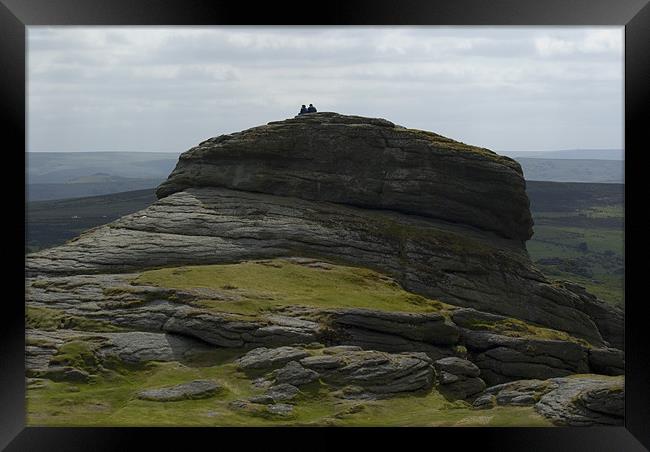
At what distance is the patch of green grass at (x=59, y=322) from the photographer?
4722cm

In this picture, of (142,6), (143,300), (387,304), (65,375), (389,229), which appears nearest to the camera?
(142,6)

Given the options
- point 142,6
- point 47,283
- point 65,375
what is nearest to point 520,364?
point 65,375

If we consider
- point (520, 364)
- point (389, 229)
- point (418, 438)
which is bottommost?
point (520, 364)

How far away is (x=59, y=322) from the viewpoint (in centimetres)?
4791

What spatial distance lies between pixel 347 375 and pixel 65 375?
14473 mm

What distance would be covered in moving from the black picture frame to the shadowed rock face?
46.3m

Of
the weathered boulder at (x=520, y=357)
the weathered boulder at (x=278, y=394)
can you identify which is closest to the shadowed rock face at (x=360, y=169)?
the weathered boulder at (x=520, y=357)

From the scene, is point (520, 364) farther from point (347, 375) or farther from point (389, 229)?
point (389, 229)

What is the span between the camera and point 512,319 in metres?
58.0

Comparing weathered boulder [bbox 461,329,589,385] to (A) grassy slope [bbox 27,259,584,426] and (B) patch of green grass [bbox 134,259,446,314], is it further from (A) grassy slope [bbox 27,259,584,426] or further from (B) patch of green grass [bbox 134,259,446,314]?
(B) patch of green grass [bbox 134,259,446,314]

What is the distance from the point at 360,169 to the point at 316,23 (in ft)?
156

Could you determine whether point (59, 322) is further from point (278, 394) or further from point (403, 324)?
point (403, 324)

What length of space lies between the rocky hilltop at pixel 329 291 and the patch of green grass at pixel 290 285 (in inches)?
7.0

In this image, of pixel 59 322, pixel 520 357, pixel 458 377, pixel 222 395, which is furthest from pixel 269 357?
pixel 520 357
